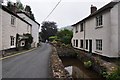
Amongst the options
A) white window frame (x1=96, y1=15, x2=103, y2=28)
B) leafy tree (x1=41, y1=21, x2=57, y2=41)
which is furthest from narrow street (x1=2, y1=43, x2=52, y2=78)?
leafy tree (x1=41, y1=21, x2=57, y2=41)

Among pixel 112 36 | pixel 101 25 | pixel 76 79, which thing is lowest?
pixel 76 79

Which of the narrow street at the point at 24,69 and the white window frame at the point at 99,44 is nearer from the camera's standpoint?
the narrow street at the point at 24,69

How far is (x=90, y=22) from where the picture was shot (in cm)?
2523

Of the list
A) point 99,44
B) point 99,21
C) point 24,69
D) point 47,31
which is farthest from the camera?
point 47,31

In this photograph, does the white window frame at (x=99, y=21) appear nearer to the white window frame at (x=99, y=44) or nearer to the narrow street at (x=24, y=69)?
the white window frame at (x=99, y=44)

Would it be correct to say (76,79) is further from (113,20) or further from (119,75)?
(113,20)

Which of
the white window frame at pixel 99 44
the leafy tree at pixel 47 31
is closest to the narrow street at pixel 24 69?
the white window frame at pixel 99 44

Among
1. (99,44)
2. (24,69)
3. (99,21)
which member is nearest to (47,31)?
(99,21)

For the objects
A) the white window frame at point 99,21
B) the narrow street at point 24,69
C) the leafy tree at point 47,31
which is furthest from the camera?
the leafy tree at point 47,31

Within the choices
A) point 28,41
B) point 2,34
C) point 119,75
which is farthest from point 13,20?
point 119,75

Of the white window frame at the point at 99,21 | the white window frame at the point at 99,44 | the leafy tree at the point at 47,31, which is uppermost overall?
the leafy tree at the point at 47,31

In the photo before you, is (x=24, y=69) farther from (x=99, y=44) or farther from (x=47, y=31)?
(x=47, y=31)

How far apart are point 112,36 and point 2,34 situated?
11805mm

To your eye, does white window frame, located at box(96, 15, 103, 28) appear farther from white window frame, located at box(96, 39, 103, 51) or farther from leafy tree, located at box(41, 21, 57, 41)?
leafy tree, located at box(41, 21, 57, 41)
